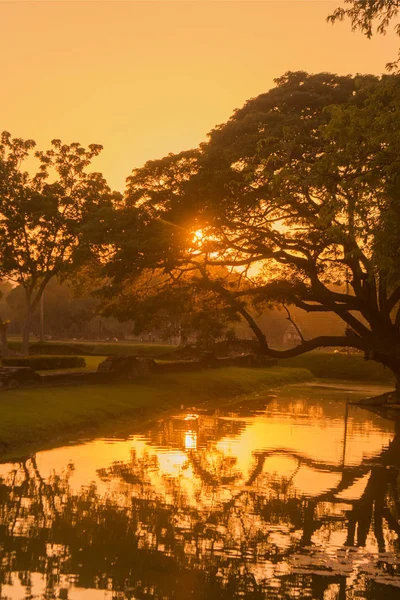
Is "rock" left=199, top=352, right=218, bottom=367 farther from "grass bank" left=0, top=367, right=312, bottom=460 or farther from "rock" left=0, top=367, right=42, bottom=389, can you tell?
"rock" left=0, top=367, right=42, bottom=389

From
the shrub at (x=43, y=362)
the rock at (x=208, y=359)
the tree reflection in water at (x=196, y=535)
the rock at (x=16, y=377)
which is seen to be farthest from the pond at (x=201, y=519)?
the rock at (x=208, y=359)

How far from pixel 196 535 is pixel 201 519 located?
1.32m

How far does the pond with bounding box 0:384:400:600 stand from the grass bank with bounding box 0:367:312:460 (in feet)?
4.22

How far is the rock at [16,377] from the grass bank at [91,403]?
34.0 inches

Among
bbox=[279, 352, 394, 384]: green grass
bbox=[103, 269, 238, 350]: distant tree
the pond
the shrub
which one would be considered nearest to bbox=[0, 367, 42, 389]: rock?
the pond

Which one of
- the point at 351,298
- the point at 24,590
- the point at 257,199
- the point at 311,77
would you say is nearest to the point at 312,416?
the point at 351,298

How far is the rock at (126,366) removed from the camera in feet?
148

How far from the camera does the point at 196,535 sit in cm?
1483

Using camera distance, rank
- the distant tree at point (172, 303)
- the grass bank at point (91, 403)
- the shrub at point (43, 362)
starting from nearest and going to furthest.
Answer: the grass bank at point (91, 403) < the shrub at point (43, 362) < the distant tree at point (172, 303)

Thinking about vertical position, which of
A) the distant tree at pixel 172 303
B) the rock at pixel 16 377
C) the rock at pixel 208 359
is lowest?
the rock at pixel 16 377

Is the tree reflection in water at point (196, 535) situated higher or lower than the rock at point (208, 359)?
lower

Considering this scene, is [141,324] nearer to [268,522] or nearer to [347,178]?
[347,178]

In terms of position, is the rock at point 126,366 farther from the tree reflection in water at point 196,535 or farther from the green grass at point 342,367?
the green grass at point 342,367

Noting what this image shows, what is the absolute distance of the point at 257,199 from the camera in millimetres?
38469
